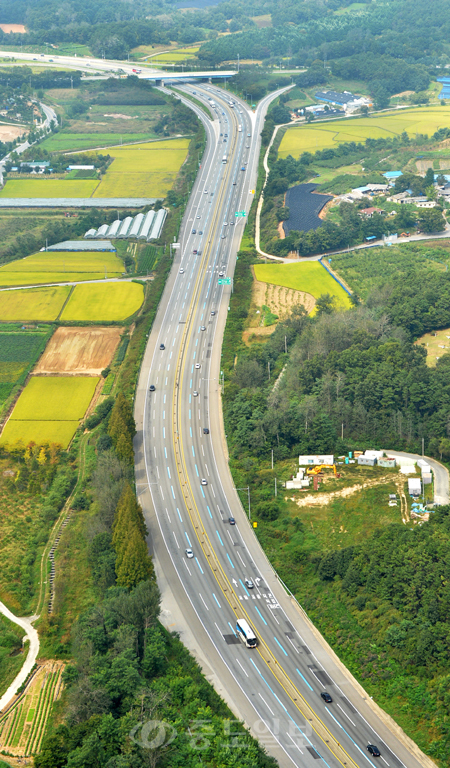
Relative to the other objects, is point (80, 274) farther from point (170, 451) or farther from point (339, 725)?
point (339, 725)

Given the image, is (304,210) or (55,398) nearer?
(55,398)

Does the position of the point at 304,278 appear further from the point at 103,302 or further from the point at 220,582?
the point at 220,582

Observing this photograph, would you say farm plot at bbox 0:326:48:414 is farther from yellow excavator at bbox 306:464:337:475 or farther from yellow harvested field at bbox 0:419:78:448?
yellow excavator at bbox 306:464:337:475

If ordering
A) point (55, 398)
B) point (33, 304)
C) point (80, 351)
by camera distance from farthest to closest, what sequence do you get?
point (33, 304) → point (80, 351) → point (55, 398)

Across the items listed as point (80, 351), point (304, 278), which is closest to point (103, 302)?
point (80, 351)

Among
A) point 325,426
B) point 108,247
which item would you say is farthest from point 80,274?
point 325,426

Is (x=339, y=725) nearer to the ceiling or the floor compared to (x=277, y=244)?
nearer to the floor

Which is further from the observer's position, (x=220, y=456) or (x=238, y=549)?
(x=220, y=456)
